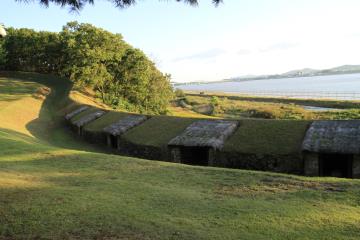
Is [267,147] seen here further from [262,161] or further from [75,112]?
[75,112]

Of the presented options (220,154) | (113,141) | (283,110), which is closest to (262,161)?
(220,154)

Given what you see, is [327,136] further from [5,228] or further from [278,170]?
[5,228]

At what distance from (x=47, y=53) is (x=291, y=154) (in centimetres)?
4969

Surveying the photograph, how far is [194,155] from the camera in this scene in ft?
76.6

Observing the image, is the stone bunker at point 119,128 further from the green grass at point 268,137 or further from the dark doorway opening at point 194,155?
the green grass at point 268,137

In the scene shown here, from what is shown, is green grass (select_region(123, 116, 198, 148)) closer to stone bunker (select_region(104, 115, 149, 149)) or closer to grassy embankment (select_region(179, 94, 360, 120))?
stone bunker (select_region(104, 115, 149, 149))

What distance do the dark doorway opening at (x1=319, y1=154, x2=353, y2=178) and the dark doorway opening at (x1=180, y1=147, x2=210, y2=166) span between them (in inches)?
250

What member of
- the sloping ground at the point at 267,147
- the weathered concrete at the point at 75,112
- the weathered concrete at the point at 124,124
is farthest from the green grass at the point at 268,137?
the weathered concrete at the point at 75,112

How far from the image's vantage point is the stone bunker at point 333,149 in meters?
18.2

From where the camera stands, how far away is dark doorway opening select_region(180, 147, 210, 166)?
75.4ft

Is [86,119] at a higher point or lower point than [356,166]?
higher

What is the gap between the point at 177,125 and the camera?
25.9 metres

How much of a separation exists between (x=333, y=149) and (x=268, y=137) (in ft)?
12.4

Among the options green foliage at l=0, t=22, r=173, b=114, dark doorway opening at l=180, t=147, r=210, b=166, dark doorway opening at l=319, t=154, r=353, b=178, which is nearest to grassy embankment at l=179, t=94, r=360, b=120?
green foliage at l=0, t=22, r=173, b=114
